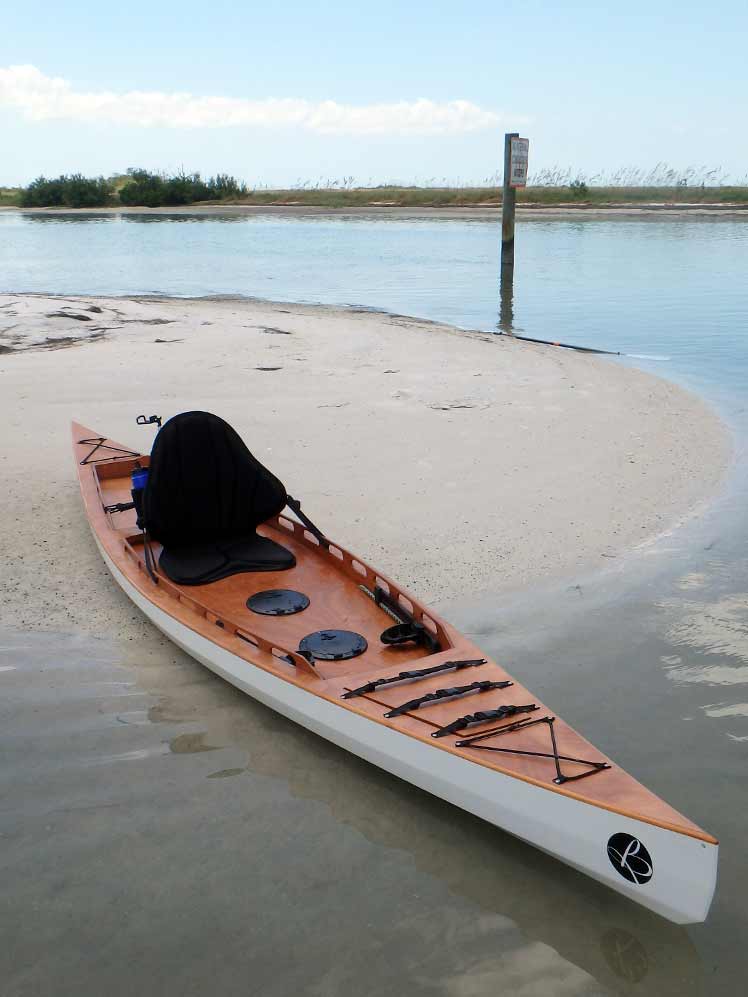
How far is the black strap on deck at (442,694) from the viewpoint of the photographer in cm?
471

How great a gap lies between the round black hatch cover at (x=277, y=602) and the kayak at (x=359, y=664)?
1 centimetres

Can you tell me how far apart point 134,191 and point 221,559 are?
75.4 metres

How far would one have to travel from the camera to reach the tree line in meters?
74.5

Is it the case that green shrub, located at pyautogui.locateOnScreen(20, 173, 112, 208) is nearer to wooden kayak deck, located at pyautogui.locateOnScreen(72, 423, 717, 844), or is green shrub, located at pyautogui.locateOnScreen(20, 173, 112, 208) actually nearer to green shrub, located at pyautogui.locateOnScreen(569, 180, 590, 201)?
green shrub, located at pyautogui.locateOnScreen(569, 180, 590, 201)

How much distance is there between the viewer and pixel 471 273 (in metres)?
30.9

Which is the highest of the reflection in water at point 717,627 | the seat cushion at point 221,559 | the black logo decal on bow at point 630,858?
the seat cushion at point 221,559

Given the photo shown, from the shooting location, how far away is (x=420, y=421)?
11.4m

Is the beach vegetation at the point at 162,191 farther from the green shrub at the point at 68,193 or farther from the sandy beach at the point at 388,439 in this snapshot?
the sandy beach at the point at 388,439

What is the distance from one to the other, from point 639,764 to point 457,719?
127 cm

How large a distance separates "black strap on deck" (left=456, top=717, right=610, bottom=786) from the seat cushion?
2.74 metres

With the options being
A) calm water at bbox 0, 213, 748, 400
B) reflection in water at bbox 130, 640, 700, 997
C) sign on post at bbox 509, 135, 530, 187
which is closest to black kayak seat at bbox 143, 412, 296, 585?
reflection in water at bbox 130, 640, 700, 997

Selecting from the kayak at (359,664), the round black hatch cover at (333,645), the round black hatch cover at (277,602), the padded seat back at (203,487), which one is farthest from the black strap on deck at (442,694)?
the padded seat back at (203,487)

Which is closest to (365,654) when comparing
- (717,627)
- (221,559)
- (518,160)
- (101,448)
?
(221,559)

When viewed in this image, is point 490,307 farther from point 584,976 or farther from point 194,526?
point 584,976
